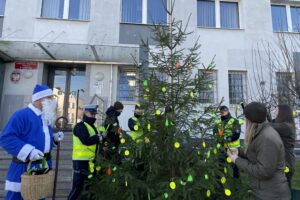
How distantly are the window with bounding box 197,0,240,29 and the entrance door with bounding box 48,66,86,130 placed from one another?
21.6ft

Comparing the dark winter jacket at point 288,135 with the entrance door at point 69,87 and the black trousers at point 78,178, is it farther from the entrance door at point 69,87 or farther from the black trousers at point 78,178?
the entrance door at point 69,87

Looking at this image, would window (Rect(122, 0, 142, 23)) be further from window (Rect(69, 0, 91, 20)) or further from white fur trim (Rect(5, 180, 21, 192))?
white fur trim (Rect(5, 180, 21, 192))

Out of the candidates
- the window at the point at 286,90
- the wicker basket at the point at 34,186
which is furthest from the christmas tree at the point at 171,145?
the window at the point at 286,90

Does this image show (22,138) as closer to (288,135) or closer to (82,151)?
(82,151)

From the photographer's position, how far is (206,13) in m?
13.1

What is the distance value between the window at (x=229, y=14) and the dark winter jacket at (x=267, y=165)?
11.4m

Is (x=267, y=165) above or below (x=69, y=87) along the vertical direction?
below

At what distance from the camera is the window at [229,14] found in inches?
516

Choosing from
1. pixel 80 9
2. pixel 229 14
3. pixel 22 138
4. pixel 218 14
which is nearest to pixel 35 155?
pixel 22 138

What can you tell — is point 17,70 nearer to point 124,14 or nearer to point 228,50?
point 124,14

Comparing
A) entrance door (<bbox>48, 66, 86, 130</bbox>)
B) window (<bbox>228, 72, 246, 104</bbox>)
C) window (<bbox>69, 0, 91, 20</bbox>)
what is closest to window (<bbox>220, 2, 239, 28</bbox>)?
window (<bbox>228, 72, 246, 104</bbox>)

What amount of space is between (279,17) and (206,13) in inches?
160

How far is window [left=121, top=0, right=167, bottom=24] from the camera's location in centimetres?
1216

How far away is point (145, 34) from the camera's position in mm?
11812
